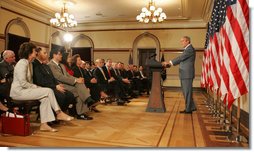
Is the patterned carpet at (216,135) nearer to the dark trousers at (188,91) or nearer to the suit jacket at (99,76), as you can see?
the dark trousers at (188,91)

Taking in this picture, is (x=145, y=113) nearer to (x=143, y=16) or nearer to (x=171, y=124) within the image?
(x=171, y=124)

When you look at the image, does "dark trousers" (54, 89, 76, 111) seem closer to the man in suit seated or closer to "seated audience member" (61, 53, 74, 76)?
"seated audience member" (61, 53, 74, 76)

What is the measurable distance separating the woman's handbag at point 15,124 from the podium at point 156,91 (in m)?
2.81

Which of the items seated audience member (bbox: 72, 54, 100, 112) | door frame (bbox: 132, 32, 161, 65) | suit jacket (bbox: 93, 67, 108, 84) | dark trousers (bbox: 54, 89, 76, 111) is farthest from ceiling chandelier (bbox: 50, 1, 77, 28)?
dark trousers (bbox: 54, 89, 76, 111)

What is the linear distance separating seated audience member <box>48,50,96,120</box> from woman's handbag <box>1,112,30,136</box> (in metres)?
1.18

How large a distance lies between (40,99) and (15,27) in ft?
26.4

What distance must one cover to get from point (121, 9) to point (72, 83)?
7340 millimetres

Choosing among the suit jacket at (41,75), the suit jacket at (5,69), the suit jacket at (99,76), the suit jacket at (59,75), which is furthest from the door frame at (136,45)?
the suit jacket at (41,75)

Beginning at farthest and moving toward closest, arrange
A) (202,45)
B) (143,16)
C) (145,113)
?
(202,45) < (143,16) < (145,113)

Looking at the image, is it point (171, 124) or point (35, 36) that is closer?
point (171, 124)

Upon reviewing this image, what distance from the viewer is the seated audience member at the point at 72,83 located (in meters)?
4.21

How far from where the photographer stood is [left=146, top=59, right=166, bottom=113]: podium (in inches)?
207

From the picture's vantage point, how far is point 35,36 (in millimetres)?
11398

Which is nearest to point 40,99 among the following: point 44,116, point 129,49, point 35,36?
point 44,116
